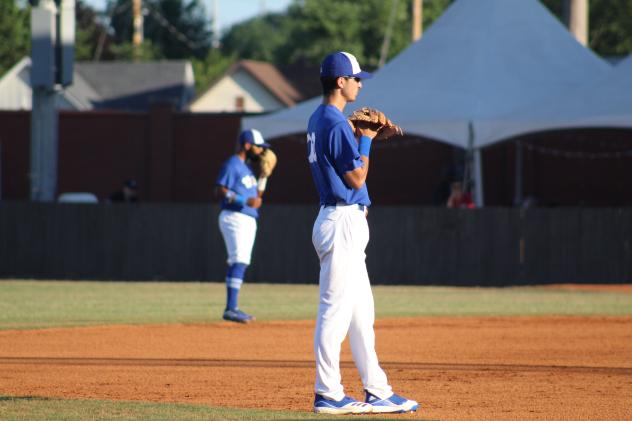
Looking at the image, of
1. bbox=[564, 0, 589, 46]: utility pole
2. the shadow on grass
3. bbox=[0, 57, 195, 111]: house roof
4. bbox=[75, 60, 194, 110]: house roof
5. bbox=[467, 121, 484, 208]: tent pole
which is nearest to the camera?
the shadow on grass

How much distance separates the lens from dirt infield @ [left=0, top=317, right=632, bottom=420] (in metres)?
8.64

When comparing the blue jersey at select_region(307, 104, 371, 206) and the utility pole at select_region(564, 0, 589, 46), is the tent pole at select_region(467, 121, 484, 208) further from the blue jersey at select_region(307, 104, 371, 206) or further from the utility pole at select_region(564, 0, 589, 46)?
the blue jersey at select_region(307, 104, 371, 206)

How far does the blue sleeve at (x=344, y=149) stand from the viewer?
7.33 metres

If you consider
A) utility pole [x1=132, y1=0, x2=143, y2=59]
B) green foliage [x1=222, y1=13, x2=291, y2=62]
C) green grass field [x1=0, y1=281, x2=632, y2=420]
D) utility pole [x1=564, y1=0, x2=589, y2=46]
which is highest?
green foliage [x1=222, y1=13, x2=291, y2=62]

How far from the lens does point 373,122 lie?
7578 mm

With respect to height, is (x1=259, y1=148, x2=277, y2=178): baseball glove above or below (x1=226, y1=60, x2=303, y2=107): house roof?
below

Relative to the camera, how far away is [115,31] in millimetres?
87188

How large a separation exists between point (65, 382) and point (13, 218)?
11900 mm

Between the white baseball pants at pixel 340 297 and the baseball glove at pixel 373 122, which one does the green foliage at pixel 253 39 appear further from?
the white baseball pants at pixel 340 297

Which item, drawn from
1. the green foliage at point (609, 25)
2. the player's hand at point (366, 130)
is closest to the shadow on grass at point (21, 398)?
the player's hand at point (366, 130)

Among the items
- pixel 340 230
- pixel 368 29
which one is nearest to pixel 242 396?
pixel 340 230

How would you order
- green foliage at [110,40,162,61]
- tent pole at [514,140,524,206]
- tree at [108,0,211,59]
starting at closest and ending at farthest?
tent pole at [514,140,524,206] < green foliage at [110,40,162,61] < tree at [108,0,211,59]

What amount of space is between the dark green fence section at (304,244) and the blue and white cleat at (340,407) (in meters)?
12.8

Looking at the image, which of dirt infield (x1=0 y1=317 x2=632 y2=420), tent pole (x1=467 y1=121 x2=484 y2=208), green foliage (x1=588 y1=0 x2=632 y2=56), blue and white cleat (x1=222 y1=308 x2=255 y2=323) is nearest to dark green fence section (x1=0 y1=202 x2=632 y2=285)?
tent pole (x1=467 y1=121 x2=484 y2=208)
